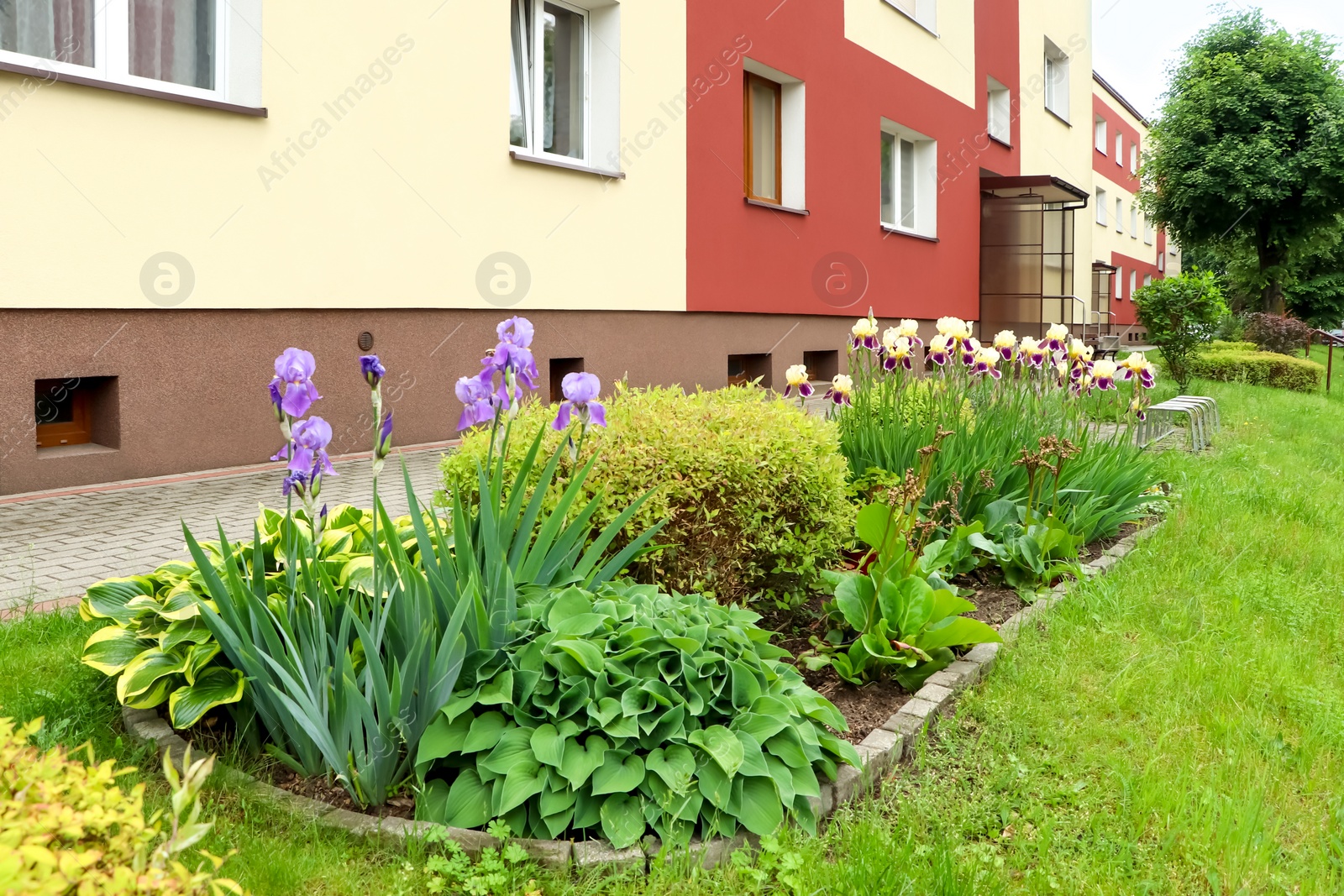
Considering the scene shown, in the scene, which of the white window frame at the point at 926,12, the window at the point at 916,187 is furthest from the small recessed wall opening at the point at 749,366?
the white window frame at the point at 926,12

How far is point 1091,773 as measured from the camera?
9.65 ft

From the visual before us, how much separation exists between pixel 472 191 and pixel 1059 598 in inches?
232

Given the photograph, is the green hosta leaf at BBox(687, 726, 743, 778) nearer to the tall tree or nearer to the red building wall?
the red building wall

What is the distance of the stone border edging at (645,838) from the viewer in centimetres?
238

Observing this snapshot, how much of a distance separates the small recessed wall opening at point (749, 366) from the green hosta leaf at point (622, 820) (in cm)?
1000

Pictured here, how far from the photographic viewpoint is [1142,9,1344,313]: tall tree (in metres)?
26.4

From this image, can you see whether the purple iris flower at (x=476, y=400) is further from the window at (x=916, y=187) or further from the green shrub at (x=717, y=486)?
the window at (x=916, y=187)

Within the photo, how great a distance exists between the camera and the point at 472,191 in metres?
8.59

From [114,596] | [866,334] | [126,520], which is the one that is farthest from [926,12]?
[114,596]

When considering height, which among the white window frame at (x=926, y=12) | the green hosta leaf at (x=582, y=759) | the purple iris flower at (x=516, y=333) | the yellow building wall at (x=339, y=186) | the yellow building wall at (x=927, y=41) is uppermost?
the white window frame at (x=926, y=12)

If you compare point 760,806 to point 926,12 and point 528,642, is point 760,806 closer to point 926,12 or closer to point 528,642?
point 528,642

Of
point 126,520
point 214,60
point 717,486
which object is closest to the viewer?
point 717,486

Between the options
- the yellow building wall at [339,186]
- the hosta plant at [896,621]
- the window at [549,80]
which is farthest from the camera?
the window at [549,80]

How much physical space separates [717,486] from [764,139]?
394 inches
